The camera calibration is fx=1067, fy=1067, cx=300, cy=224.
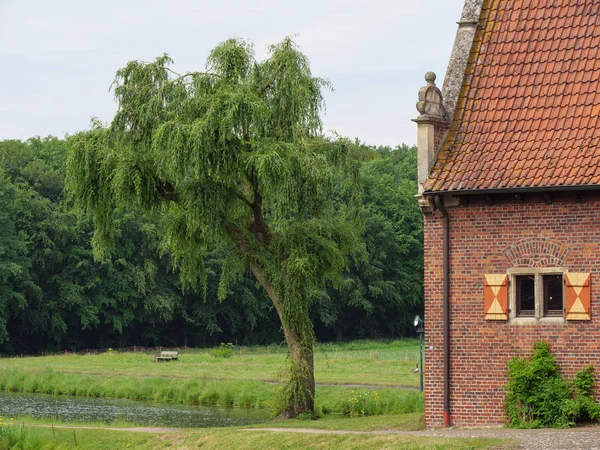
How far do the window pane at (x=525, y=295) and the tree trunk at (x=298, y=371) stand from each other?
23.5 ft

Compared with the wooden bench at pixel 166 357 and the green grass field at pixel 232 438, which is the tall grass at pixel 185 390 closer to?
the green grass field at pixel 232 438

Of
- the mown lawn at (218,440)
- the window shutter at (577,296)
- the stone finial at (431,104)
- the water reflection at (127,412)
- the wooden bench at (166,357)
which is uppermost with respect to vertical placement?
the stone finial at (431,104)

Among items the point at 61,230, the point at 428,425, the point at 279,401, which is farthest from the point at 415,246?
the point at 428,425

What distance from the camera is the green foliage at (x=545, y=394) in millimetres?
18578

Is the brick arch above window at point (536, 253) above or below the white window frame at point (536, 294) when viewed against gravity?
above

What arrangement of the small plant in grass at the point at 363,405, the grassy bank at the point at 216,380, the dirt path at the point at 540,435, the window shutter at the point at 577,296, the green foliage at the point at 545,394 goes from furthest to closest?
1. the grassy bank at the point at 216,380
2. the small plant in grass at the point at 363,405
3. the window shutter at the point at 577,296
4. the green foliage at the point at 545,394
5. the dirt path at the point at 540,435

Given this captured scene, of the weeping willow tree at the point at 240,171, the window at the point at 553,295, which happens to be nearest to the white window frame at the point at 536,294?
the window at the point at 553,295

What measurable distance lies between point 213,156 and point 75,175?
368cm

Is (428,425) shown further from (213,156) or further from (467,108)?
(213,156)

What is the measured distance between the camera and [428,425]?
788 inches

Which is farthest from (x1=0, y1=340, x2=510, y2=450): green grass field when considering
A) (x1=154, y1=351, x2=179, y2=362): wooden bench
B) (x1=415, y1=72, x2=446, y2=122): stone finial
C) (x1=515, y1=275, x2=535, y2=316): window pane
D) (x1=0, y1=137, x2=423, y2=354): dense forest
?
(x1=0, y1=137, x2=423, y2=354): dense forest

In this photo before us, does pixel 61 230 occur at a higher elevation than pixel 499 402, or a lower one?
higher

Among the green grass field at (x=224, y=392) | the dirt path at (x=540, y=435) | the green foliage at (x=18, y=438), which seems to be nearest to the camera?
the dirt path at (x=540, y=435)

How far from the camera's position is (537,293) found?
759 inches
